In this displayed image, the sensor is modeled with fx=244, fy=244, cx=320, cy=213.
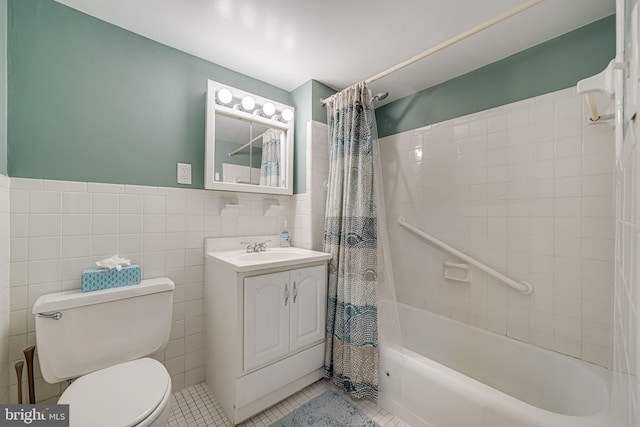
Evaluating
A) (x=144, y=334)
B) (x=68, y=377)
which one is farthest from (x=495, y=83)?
(x=68, y=377)

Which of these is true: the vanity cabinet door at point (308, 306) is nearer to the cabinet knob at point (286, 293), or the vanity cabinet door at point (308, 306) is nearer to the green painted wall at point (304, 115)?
the cabinet knob at point (286, 293)

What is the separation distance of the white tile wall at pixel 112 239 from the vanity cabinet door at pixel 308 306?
602 mm

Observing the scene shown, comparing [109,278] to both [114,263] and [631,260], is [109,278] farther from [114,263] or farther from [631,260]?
[631,260]

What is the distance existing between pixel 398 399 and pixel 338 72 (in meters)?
2.24

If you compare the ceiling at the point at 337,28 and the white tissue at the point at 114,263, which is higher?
the ceiling at the point at 337,28

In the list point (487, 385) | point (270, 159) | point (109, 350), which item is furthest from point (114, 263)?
point (487, 385)

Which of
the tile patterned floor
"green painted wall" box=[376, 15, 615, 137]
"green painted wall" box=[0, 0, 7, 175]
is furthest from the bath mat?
"green painted wall" box=[376, 15, 615, 137]

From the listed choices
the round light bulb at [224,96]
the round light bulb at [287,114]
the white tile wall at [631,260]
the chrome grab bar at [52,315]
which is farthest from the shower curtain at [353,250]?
the chrome grab bar at [52,315]

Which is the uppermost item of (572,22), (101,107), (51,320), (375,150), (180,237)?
(572,22)

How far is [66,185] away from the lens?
1274mm

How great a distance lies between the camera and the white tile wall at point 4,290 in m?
1.07

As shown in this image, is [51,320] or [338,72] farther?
[338,72]

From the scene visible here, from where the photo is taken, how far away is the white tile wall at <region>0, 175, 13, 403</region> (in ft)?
3.50

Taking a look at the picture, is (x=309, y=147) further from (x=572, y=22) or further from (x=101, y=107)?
(x=572, y=22)
